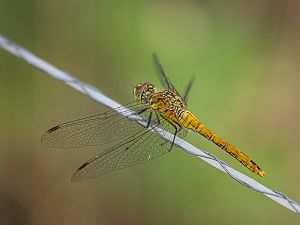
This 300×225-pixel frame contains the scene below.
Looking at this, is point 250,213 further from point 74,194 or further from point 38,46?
point 38,46

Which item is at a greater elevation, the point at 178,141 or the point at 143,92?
the point at 143,92

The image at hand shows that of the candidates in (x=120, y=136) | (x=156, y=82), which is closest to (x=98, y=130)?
(x=120, y=136)

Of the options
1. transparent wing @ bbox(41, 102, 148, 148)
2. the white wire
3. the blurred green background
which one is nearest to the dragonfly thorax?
transparent wing @ bbox(41, 102, 148, 148)

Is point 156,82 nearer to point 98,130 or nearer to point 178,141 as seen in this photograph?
point 98,130

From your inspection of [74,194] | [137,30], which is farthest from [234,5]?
[74,194]

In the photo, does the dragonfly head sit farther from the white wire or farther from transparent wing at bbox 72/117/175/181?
the white wire

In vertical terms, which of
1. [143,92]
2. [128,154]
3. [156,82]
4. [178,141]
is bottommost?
[128,154]

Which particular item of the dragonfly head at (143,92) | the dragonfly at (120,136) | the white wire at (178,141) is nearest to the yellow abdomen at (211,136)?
the dragonfly at (120,136)

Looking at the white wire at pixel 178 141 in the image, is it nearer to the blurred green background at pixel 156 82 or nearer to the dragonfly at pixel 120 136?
the dragonfly at pixel 120 136
